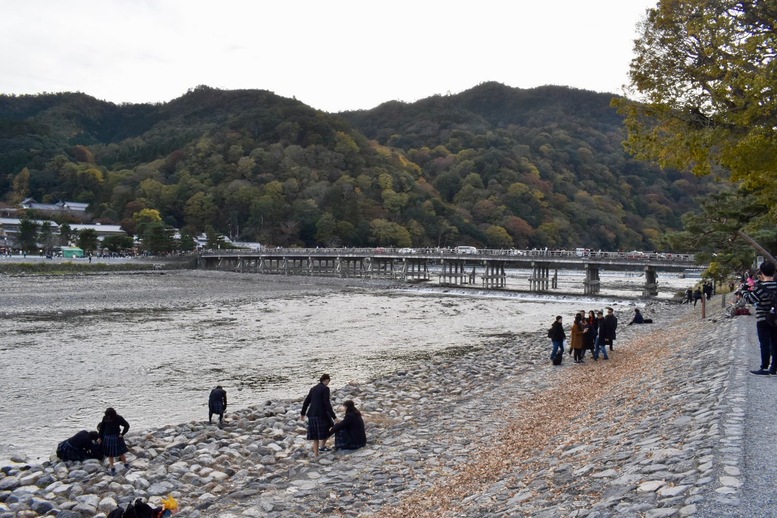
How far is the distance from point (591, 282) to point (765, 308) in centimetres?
3478

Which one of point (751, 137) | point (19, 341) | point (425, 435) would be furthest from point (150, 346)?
point (751, 137)

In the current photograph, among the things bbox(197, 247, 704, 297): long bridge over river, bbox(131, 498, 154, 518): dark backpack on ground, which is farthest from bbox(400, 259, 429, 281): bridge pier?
bbox(131, 498, 154, 518): dark backpack on ground

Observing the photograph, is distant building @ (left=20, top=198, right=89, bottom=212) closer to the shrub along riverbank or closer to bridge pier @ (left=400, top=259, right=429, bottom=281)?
the shrub along riverbank

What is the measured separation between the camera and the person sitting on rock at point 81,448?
25.2 feet

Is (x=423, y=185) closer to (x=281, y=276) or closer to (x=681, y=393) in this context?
(x=281, y=276)

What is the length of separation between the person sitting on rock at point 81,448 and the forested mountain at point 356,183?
235 ft

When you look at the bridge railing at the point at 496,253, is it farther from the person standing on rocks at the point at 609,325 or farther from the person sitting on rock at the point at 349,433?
the person sitting on rock at the point at 349,433

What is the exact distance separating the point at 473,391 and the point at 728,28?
7758 millimetres

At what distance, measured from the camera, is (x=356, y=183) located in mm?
91062

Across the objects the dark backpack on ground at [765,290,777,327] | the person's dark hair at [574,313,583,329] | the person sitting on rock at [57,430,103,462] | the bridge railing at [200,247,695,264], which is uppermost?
the bridge railing at [200,247,695,264]

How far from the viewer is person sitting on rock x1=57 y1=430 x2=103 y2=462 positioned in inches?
303

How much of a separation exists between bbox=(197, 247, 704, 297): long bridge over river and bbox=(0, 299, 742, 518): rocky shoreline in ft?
100

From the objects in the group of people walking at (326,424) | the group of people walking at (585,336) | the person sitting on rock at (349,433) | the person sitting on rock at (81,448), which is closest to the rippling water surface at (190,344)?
the person sitting on rock at (81,448)

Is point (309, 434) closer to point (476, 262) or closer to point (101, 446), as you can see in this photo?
point (101, 446)
